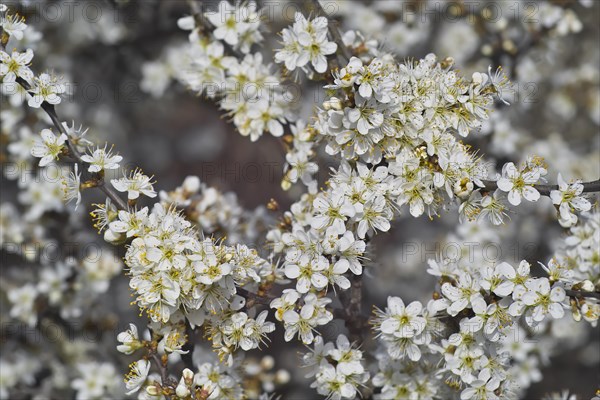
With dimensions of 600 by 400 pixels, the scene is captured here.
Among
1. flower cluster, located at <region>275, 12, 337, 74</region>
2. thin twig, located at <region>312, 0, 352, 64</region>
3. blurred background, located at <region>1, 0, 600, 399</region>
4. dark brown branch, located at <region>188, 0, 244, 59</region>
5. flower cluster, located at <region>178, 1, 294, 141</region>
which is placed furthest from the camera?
blurred background, located at <region>1, 0, 600, 399</region>

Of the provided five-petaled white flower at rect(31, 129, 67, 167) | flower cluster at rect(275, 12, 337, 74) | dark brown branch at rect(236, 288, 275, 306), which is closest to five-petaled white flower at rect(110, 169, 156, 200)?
five-petaled white flower at rect(31, 129, 67, 167)

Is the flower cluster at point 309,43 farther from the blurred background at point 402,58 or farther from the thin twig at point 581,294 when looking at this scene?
the thin twig at point 581,294

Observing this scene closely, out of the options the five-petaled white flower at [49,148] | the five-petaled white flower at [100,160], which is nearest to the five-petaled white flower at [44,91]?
the five-petaled white flower at [49,148]

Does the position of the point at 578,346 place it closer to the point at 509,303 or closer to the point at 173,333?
the point at 509,303

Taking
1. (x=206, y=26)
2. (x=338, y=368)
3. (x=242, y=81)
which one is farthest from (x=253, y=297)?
(x=206, y=26)

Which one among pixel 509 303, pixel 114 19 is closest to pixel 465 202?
pixel 509 303

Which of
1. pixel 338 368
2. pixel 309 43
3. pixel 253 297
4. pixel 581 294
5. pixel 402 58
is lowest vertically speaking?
pixel 338 368

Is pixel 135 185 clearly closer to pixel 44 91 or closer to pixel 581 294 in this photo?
pixel 44 91

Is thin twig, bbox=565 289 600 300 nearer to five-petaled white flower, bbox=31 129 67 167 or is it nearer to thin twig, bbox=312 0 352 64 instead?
thin twig, bbox=312 0 352 64
